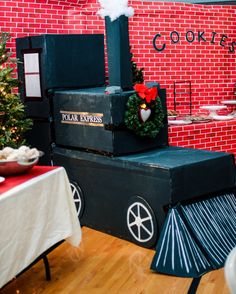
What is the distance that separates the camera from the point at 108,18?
4.57 m

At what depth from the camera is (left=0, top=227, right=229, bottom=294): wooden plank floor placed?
3400mm

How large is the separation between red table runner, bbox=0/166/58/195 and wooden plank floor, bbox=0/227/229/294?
803mm

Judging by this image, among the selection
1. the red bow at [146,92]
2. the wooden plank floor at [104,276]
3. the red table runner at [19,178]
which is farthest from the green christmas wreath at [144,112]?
the red table runner at [19,178]

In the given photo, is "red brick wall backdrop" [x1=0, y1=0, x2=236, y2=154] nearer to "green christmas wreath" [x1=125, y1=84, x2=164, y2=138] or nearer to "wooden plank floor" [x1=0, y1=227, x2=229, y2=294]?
"green christmas wreath" [x1=125, y1=84, x2=164, y2=138]

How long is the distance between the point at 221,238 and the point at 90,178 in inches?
59.1

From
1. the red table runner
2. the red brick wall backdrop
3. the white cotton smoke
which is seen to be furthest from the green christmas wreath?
the red brick wall backdrop

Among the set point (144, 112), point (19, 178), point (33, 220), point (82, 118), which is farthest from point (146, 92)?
point (33, 220)

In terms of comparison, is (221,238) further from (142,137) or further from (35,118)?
(35,118)

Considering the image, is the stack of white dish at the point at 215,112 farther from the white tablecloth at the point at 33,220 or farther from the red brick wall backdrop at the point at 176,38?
the white tablecloth at the point at 33,220

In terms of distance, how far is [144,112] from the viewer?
4402mm

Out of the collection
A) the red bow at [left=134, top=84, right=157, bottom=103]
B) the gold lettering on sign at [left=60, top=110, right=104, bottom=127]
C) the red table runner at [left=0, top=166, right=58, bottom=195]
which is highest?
the red bow at [left=134, top=84, right=157, bottom=103]

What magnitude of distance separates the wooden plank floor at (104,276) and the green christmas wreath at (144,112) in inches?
40.5

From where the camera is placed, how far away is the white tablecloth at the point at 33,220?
2.87 metres

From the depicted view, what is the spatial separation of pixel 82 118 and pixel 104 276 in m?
1.62
